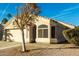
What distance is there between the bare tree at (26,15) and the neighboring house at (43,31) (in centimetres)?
29

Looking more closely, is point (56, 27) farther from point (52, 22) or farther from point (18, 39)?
point (18, 39)

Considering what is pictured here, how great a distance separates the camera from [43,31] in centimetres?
1698

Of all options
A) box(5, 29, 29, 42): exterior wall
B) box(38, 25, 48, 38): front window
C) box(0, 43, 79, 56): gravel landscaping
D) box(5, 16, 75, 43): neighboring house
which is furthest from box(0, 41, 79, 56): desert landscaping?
box(38, 25, 48, 38): front window

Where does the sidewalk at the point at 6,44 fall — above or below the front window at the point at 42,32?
below

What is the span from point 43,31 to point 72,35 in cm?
146

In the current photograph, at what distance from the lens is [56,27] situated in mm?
16703

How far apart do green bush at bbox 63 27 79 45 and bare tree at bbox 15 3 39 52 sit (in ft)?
5.49

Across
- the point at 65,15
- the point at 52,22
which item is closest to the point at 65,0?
the point at 65,15

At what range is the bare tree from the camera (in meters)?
15.3

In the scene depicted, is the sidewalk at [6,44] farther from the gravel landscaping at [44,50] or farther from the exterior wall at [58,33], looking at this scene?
the exterior wall at [58,33]

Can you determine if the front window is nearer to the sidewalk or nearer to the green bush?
the green bush

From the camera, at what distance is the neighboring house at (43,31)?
52.2 feet

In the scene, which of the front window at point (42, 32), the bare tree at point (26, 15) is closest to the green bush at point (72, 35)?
the front window at point (42, 32)

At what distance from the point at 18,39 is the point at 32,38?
3.05ft
